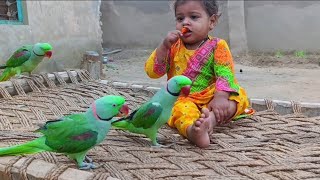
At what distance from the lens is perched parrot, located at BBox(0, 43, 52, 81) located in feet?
9.76

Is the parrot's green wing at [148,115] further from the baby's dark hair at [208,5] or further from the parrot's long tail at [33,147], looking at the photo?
the baby's dark hair at [208,5]

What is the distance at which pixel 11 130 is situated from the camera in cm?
200

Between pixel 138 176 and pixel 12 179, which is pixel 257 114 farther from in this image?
pixel 12 179

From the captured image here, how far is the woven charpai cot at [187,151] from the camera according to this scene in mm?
1483

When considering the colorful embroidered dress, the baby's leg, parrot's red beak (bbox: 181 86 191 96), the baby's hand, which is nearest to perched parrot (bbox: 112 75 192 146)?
parrot's red beak (bbox: 181 86 191 96)

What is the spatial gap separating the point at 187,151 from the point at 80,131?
1.70 ft

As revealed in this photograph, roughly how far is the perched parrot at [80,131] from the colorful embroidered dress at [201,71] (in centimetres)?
61

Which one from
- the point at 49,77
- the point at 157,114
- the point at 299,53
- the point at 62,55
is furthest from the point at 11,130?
the point at 299,53

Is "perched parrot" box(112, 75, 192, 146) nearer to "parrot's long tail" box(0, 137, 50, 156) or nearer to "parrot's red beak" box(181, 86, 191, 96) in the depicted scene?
"parrot's red beak" box(181, 86, 191, 96)

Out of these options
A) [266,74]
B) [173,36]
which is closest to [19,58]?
[173,36]

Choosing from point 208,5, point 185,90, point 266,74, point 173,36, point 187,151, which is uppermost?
point 208,5

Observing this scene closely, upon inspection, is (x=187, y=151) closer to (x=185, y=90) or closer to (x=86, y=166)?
(x=185, y=90)

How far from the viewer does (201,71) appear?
2.17 metres

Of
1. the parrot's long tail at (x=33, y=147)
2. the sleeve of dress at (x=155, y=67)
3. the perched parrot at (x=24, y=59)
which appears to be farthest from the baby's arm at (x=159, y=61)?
the perched parrot at (x=24, y=59)
